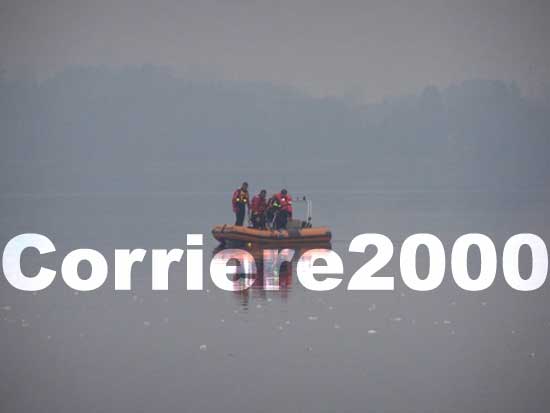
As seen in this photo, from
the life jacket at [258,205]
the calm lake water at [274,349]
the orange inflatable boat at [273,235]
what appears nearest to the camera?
the calm lake water at [274,349]

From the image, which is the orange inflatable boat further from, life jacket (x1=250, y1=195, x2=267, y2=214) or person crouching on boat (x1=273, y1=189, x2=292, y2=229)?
life jacket (x1=250, y1=195, x2=267, y2=214)

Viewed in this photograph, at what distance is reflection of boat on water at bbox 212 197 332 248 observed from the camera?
34969 mm

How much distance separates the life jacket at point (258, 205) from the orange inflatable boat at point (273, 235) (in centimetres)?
61

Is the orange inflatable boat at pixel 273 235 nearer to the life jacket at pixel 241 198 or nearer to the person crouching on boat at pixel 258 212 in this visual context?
the person crouching on boat at pixel 258 212

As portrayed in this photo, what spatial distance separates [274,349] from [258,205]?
49.8 ft

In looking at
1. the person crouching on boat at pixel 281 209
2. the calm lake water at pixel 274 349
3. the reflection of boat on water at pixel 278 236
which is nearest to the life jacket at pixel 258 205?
the person crouching on boat at pixel 281 209

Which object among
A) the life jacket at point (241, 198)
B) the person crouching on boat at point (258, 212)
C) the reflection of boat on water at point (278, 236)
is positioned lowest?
the reflection of boat on water at point (278, 236)

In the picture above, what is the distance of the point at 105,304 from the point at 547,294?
8.68m

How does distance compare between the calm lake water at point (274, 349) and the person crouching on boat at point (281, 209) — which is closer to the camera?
the calm lake water at point (274, 349)

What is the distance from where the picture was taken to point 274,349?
20.5 m

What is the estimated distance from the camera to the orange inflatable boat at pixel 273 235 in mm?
34969

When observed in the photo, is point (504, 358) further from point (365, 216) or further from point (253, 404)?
point (365, 216)

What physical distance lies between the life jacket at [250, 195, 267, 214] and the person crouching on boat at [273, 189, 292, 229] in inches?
12.1

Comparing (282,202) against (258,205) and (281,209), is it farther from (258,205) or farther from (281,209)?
(258,205)
